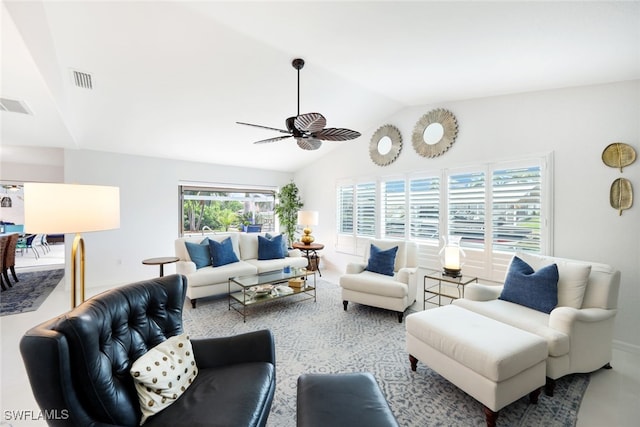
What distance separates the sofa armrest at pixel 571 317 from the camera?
202cm

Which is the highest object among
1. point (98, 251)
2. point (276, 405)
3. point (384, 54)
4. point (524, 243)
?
point (384, 54)

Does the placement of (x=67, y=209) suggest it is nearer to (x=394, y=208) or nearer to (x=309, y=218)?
(x=309, y=218)

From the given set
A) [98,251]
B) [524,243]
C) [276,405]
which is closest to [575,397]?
[524,243]

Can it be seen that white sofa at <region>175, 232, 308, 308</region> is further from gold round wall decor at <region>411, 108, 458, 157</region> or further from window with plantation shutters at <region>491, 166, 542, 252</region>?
window with plantation shutters at <region>491, 166, 542, 252</region>

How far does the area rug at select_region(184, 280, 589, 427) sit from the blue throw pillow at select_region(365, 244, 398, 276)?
0.53 meters

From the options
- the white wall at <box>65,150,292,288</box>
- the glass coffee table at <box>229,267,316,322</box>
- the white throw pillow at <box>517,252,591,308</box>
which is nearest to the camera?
A: the white throw pillow at <box>517,252,591,308</box>

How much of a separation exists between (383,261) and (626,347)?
2.43 meters

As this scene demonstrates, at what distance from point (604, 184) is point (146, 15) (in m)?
A: 4.56

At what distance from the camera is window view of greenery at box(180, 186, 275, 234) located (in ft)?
18.2

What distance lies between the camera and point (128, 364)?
131 centimetres

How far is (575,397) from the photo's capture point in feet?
6.41

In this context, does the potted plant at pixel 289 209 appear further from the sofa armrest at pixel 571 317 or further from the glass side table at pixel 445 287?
the sofa armrest at pixel 571 317

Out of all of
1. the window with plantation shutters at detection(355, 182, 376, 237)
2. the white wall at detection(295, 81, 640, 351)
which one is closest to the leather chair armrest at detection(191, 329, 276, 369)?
the white wall at detection(295, 81, 640, 351)

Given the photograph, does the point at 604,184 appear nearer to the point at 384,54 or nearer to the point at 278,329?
the point at 384,54
